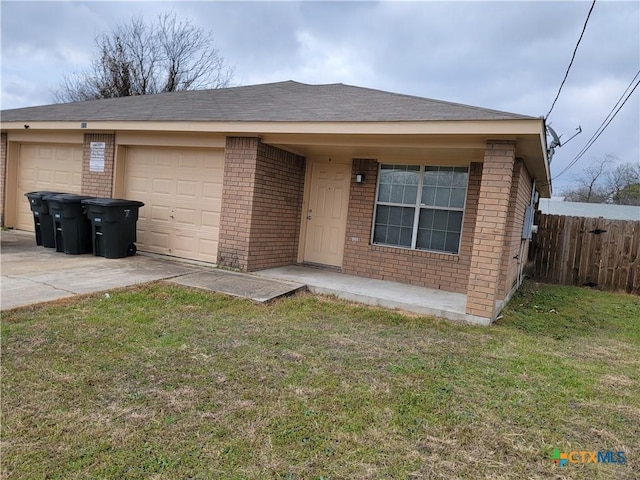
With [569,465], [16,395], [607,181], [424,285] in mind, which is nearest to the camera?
[569,465]

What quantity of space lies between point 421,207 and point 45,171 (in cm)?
874

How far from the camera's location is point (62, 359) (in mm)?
3334

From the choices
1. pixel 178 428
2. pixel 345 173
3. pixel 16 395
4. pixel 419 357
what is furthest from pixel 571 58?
pixel 16 395

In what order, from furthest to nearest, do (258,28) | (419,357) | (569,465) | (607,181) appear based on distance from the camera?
(607,181) < (258,28) < (419,357) < (569,465)

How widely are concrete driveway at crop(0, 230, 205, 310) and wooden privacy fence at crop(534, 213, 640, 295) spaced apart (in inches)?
342

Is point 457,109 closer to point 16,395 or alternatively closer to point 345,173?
point 345,173

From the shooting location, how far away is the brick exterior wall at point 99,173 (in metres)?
8.44

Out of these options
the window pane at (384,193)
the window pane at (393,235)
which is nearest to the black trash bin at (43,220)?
the window pane at (384,193)

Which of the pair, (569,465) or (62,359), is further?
(62,359)

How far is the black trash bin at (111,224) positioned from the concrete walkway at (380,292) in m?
2.70

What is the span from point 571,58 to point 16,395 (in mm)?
10101

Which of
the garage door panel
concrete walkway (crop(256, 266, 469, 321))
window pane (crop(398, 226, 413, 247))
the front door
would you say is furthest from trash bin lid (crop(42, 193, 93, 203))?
window pane (crop(398, 226, 413, 247))

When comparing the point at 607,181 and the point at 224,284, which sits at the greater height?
the point at 607,181

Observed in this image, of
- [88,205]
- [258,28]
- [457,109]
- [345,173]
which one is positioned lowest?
[88,205]
